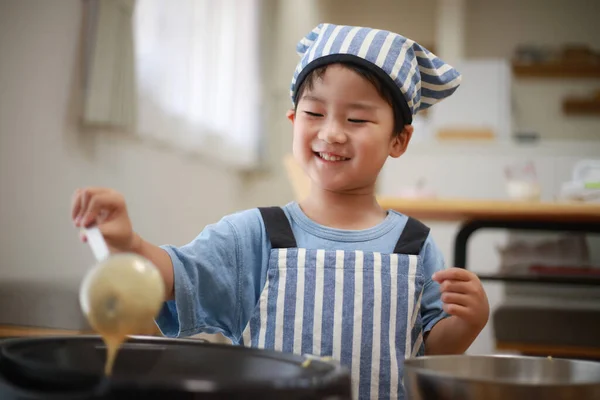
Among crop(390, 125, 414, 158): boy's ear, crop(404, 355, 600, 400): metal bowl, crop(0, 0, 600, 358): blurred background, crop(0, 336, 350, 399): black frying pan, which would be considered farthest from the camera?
crop(0, 0, 600, 358): blurred background

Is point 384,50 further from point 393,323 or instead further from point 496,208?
point 496,208

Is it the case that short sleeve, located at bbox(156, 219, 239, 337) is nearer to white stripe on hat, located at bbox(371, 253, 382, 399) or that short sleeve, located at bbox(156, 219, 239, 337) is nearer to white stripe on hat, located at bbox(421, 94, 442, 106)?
white stripe on hat, located at bbox(371, 253, 382, 399)

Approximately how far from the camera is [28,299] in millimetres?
2445

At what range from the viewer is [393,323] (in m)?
1.01

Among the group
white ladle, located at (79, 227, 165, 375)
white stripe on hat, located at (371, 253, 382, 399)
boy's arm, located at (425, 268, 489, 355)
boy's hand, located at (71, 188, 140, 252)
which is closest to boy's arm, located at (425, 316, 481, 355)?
boy's arm, located at (425, 268, 489, 355)

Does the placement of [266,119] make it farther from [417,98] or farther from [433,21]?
[417,98]

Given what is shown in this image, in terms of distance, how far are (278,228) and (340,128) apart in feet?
0.55

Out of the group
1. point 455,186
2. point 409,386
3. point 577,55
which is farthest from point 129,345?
point 577,55

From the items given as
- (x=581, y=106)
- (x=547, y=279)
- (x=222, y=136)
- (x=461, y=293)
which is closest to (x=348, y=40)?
(x=461, y=293)

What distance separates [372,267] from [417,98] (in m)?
0.29

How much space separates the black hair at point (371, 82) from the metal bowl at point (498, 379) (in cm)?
45

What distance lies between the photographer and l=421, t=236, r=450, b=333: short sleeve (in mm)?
1077

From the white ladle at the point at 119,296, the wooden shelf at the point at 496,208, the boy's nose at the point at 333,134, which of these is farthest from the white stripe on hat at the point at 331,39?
the wooden shelf at the point at 496,208

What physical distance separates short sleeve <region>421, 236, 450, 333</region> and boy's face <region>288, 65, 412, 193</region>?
16cm
